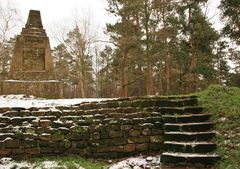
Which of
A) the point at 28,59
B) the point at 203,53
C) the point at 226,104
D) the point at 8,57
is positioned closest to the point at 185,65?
the point at 203,53

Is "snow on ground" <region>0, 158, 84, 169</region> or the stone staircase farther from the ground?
the stone staircase

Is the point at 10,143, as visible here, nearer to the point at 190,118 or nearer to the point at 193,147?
the point at 193,147

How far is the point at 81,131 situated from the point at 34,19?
9989 millimetres

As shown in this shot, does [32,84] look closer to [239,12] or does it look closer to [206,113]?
[206,113]

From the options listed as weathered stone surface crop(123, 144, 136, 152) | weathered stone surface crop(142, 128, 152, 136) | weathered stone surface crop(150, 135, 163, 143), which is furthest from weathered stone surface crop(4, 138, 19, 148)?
weathered stone surface crop(150, 135, 163, 143)

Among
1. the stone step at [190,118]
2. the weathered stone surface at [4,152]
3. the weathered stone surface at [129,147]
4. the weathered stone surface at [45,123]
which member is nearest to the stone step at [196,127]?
the stone step at [190,118]

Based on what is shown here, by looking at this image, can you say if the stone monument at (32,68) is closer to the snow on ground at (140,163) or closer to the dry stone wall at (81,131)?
the dry stone wall at (81,131)

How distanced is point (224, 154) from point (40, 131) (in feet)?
13.3

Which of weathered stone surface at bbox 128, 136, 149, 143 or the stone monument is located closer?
weathered stone surface at bbox 128, 136, 149, 143

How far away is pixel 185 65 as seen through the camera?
23109 mm

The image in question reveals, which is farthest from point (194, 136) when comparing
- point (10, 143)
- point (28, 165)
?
point (10, 143)

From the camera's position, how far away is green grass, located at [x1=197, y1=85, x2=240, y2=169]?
5.24 meters

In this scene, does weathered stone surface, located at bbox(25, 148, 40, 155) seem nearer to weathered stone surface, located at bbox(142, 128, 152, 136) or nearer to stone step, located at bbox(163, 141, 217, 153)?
weathered stone surface, located at bbox(142, 128, 152, 136)

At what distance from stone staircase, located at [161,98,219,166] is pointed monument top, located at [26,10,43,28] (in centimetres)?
1009
